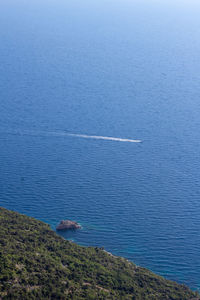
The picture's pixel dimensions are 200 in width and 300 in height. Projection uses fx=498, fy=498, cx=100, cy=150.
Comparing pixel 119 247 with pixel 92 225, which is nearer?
pixel 119 247

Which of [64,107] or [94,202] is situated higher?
[64,107]

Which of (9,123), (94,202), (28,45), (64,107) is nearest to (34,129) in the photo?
(9,123)

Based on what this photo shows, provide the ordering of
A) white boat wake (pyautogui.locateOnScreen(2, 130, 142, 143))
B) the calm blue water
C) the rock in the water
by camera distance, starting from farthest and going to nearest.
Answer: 1. white boat wake (pyautogui.locateOnScreen(2, 130, 142, 143))
2. the calm blue water
3. the rock in the water

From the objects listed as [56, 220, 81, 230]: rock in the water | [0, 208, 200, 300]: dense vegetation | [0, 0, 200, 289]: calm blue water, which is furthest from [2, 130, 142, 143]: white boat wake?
[0, 208, 200, 300]: dense vegetation

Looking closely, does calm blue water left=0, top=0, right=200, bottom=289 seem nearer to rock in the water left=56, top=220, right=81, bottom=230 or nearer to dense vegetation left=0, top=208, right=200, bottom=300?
rock in the water left=56, top=220, right=81, bottom=230

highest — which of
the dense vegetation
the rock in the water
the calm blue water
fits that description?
the calm blue water

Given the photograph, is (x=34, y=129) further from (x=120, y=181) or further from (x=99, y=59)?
(x=99, y=59)

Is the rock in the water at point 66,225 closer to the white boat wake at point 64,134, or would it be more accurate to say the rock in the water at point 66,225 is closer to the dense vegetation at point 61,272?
the dense vegetation at point 61,272
